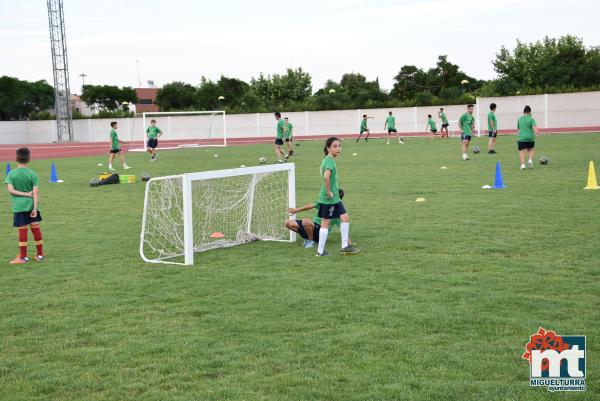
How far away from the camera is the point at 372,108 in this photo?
6066 cm

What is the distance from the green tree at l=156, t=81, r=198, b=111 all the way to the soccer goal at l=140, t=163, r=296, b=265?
78923mm

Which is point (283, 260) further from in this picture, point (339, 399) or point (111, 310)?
point (339, 399)

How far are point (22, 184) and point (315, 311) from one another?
194 inches

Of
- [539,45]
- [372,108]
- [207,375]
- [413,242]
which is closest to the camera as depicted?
[207,375]

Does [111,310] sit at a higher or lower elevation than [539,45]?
lower

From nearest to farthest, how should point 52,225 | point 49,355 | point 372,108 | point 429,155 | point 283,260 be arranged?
point 49,355
point 283,260
point 52,225
point 429,155
point 372,108

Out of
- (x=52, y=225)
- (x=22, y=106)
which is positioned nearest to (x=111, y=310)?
(x=52, y=225)

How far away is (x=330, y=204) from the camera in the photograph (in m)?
9.75

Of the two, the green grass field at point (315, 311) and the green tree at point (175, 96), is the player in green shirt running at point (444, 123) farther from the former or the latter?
the green tree at point (175, 96)

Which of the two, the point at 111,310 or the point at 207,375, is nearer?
the point at 207,375

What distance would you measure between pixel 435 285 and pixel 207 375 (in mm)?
3181

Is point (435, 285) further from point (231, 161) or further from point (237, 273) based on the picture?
point (231, 161)

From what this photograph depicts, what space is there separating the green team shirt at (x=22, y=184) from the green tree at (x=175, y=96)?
80.7m

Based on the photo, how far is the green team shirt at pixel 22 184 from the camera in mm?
9695
